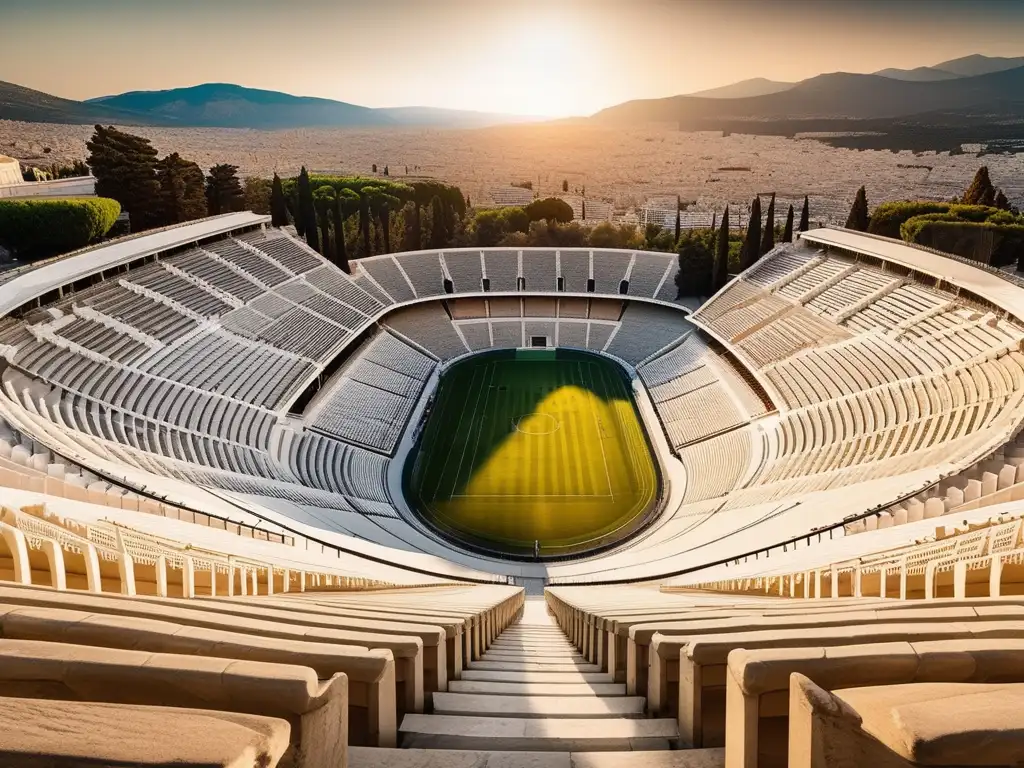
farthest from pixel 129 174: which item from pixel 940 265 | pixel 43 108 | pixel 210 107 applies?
pixel 210 107

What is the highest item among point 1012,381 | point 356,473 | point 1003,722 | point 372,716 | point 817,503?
point 1003,722

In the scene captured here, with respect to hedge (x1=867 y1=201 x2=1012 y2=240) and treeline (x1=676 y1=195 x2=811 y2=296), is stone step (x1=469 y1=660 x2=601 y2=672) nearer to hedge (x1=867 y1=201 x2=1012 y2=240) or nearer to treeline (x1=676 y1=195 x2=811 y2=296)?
treeline (x1=676 y1=195 x2=811 y2=296)

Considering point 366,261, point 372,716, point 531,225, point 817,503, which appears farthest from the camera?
point 531,225

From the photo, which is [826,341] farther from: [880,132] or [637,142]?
[637,142]

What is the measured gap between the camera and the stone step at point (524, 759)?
8.17ft

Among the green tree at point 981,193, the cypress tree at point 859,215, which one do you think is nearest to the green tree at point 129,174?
the cypress tree at point 859,215

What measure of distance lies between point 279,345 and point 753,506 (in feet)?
73.4

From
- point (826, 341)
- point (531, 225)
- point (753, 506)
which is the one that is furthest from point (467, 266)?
point (753, 506)

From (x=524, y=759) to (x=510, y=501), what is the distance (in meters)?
27.3

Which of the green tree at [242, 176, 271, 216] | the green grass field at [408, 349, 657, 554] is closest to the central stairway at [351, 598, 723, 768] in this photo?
the green grass field at [408, 349, 657, 554]

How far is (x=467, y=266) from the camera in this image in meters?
54.6

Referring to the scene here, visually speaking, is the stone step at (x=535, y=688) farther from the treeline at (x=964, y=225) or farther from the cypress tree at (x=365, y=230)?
the cypress tree at (x=365, y=230)

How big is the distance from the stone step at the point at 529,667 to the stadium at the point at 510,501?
4.2 inches

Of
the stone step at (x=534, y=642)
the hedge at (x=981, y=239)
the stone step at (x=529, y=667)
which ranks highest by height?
the stone step at (x=529, y=667)
